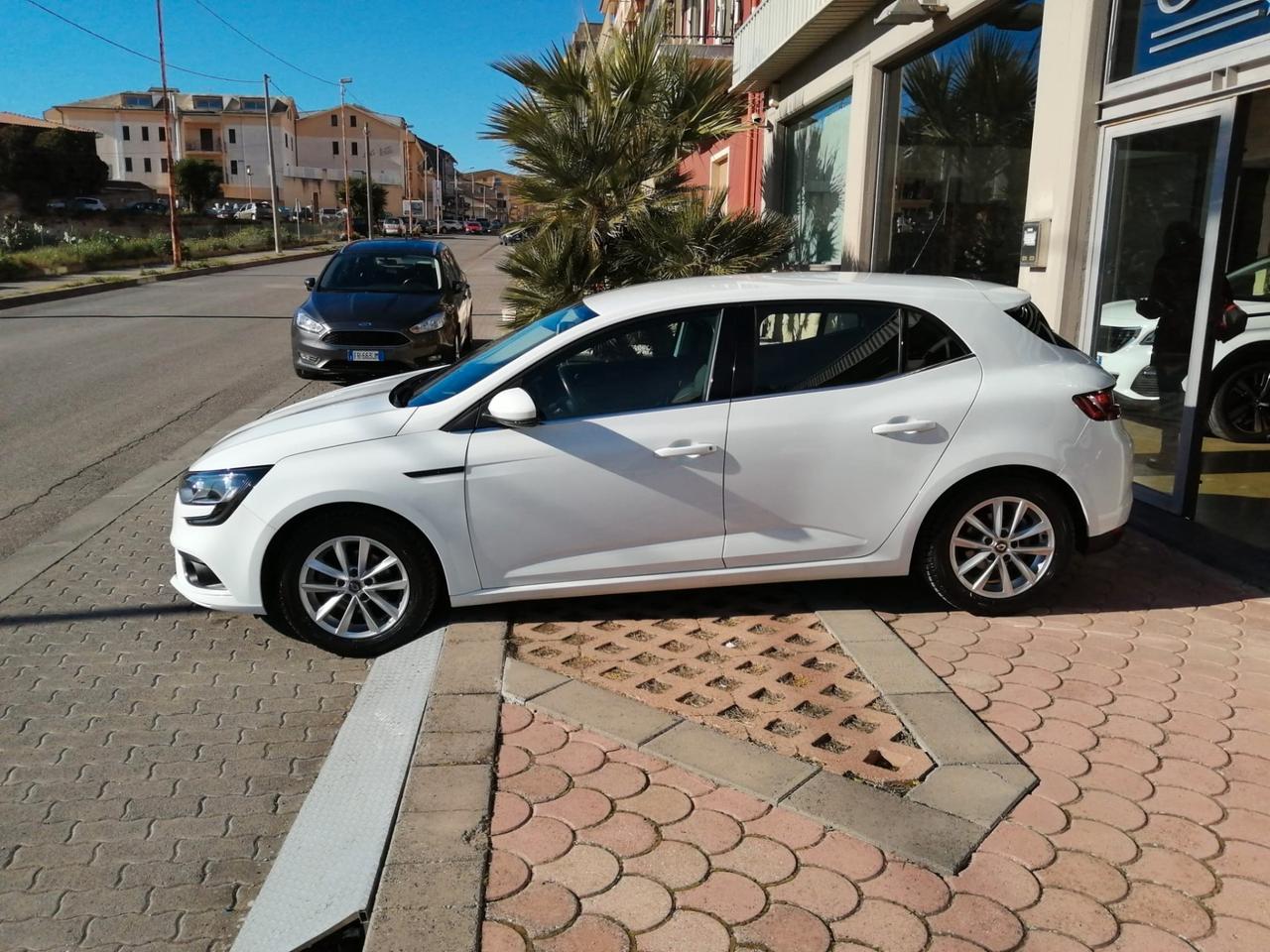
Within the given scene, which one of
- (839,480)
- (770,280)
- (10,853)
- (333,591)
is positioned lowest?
(10,853)

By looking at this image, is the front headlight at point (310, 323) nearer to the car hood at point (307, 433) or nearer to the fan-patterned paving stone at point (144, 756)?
the fan-patterned paving stone at point (144, 756)

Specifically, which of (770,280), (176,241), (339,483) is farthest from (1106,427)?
(176,241)

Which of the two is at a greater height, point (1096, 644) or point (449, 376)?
point (449, 376)

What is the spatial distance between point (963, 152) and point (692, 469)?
6045 mm

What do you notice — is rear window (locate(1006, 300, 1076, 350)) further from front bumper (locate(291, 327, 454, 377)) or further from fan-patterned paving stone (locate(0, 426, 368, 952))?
front bumper (locate(291, 327, 454, 377))

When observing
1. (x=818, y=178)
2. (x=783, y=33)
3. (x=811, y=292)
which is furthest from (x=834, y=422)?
(x=818, y=178)

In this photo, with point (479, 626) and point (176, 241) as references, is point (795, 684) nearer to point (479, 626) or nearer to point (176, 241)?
point (479, 626)

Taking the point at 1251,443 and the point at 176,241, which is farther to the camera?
the point at 176,241

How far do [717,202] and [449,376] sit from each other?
6.39 m

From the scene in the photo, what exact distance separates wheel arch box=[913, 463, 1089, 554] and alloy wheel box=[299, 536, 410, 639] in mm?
2292

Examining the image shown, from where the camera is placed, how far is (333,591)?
458cm

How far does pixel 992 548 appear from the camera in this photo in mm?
4836

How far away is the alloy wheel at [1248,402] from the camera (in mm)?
8594

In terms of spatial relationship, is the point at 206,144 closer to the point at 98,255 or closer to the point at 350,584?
the point at 98,255
